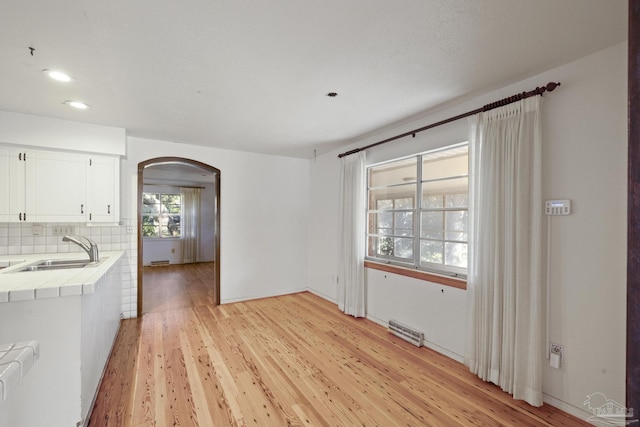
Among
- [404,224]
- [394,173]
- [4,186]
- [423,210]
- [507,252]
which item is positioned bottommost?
[507,252]

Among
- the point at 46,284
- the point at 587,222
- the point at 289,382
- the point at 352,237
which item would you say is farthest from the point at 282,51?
the point at 352,237

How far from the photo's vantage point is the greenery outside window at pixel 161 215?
7.98 m

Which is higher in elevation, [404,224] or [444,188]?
[444,188]

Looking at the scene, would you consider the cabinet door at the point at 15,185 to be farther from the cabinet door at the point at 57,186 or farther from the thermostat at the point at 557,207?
the thermostat at the point at 557,207

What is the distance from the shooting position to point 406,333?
3.18 m

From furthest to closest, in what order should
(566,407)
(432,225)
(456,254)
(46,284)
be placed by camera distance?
(432,225) < (456,254) < (566,407) < (46,284)

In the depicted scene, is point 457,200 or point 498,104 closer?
point 498,104

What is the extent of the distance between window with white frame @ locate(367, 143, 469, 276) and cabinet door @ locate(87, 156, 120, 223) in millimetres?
3280

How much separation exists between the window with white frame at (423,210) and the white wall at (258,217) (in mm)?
1703

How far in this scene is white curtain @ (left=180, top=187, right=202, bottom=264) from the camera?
8.30 meters

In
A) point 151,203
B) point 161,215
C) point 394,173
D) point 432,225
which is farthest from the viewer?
point 161,215

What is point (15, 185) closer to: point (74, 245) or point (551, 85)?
point (74, 245)

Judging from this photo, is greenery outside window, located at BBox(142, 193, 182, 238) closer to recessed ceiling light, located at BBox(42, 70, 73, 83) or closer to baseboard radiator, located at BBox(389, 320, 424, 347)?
recessed ceiling light, located at BBox(42, 70, 73, 83)

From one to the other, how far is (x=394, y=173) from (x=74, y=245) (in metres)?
4.08
